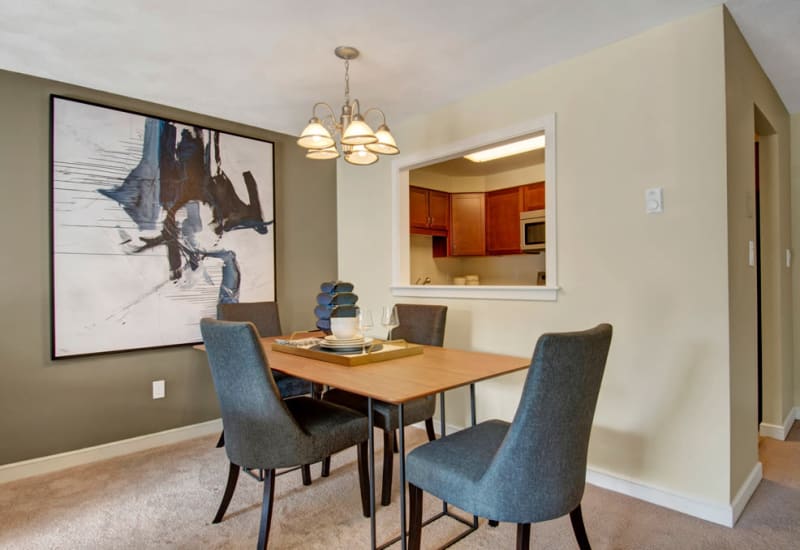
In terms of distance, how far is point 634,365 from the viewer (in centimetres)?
219

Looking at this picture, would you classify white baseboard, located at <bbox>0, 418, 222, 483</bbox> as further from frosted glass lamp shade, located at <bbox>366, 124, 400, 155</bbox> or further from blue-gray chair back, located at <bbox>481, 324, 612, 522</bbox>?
blue-gray chair back, located at <bbox>481, 324, 612, 522</bbox>

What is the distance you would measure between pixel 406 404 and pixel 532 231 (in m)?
2.84

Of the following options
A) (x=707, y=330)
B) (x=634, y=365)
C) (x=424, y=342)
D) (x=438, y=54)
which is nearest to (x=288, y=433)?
(x=424, y=342)

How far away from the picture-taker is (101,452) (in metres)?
2.71

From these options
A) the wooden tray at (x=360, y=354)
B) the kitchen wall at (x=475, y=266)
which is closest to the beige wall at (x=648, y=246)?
the wooden tray at (x=360, y=354)

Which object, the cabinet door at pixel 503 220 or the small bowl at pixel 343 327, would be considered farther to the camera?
the cabinet door at pixel 503 220

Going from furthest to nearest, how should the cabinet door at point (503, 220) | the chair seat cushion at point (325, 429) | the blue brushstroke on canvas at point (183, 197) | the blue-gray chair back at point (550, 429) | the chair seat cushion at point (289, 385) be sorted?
the cabinet door at point (503, 220), the blue brushstroke on canvas at point (183, 197), the chair seat cushion at point (289, 385), the chair seat cushion at point (325, 429), the blue-gray chair back at point (550, 429)

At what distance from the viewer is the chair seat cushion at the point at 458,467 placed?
4.44 ft

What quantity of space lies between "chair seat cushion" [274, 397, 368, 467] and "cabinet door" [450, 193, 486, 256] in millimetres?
3196

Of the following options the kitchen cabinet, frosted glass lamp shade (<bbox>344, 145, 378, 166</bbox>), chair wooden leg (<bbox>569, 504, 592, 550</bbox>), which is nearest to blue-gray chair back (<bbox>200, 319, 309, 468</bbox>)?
chair wooden leg (<bbox>569, 504, 592, 550</bbox>)

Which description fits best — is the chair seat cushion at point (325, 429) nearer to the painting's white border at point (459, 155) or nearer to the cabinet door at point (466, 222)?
the painting's white border at point (459, 155)

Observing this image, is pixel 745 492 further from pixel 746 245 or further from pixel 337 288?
pixel 337 288

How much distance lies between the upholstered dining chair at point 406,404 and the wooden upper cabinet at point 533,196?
7.87 ft

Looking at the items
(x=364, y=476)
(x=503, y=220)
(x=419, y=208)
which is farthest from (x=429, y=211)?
(x=364, y=476)
